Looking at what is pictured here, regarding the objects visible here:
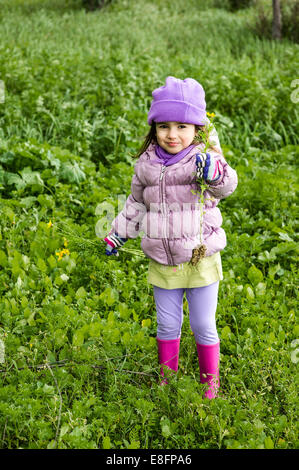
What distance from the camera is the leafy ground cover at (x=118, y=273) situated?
245 cm

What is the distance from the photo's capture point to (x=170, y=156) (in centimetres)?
246

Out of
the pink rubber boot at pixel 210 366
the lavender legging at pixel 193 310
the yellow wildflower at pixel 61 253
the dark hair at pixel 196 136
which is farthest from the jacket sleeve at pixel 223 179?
the yellow wildflower at pixel 61 253

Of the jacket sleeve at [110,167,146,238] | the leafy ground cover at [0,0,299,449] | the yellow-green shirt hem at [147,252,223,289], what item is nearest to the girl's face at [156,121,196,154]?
the jacket sleeve at [110,167,146,238]

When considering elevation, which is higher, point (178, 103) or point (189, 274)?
point (178, 103)

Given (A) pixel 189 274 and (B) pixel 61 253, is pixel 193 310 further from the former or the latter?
(B) pixel 61 253

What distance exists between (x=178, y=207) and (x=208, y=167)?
291mm

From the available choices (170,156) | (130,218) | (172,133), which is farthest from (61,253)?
(172,133)

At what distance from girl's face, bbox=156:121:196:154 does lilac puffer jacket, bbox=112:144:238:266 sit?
0.06m

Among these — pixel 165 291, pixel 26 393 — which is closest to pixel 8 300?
pixel 26 393

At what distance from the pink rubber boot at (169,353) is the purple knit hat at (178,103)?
1.19 meters

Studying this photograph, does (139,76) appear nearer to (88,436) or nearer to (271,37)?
(271,37)

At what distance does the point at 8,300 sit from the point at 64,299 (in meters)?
0.38

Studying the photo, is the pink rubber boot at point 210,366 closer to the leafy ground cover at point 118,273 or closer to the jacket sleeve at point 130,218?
the leafy ground cover at point 118,273

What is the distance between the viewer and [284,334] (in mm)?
3072
